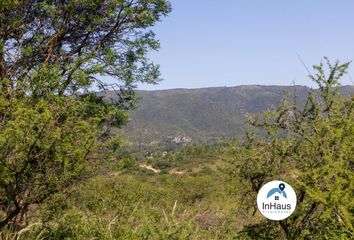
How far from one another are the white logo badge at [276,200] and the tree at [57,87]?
2.77m

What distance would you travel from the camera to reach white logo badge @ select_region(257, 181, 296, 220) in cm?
597

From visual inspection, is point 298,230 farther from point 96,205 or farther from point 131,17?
point 131,17

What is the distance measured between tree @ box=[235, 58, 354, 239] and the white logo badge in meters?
0.36

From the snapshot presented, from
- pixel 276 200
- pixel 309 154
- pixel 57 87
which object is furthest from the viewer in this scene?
pixel 57 87

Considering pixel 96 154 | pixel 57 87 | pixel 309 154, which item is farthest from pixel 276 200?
pixel 57 87

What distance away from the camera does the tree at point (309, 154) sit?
6.27 meters

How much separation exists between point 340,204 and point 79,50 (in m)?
9.11

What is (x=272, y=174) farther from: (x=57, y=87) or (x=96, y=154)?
(x=57, y=87)

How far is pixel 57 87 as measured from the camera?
34.7 ft

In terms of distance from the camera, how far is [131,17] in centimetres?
1283

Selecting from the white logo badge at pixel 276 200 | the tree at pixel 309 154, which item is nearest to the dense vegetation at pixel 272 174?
the tree at pixel 309 154

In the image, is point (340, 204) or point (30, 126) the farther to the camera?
point (30, 126)

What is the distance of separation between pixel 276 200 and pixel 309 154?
1555mm

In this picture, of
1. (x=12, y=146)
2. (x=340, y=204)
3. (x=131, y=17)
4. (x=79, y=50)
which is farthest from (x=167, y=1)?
(x=340, y=204)
